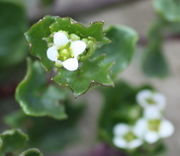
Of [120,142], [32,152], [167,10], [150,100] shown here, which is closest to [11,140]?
[32,152]

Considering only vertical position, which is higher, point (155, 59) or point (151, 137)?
point (155, 59)

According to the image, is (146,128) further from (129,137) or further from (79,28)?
(79,28)

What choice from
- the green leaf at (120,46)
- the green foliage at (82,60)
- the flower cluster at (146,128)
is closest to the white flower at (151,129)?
the flower cluster at (146,128)

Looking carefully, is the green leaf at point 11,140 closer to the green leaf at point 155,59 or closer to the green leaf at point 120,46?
the green leaf at point 120,46

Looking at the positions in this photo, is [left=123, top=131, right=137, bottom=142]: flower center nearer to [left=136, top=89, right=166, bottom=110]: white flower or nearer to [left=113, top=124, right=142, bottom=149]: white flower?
[left=113, top=124, right=142, bottom=149]: white flower

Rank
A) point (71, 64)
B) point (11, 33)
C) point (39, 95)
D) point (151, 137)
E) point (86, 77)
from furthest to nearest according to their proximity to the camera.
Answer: point (11, 33)
point (151, 137)
point (39, 95)
point (86, 77)
point (71, 64)

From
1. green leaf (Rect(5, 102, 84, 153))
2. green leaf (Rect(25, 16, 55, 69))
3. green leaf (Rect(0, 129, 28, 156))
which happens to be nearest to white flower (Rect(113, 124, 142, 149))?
green leaf (Rect(5, 102, 84, 153))
